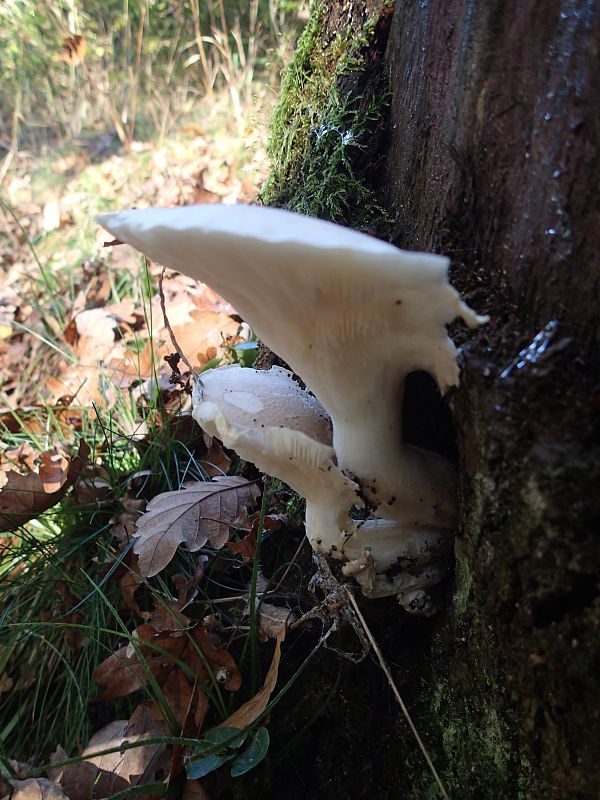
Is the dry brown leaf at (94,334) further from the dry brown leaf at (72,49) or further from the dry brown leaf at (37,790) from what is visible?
the dry brown leaf at (72,49)

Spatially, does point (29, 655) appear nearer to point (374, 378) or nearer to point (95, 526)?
point (95, 526)

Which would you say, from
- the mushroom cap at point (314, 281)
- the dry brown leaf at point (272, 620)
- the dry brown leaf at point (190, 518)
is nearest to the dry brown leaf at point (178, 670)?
the dry brown leaf at point (272, 620)

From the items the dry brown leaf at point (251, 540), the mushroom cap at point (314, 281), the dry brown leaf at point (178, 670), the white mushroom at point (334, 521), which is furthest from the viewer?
the dry brown leaf at point (251, 540)

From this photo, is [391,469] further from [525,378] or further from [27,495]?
[27,495]

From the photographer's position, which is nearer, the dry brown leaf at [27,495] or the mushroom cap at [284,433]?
the mushroom cap at [284,433]

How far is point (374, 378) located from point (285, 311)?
0.83ft

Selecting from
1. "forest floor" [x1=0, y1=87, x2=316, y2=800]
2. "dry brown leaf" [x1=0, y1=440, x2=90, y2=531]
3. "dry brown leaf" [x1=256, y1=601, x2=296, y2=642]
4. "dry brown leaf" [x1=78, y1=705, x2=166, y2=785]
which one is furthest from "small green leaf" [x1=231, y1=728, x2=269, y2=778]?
"dry brown leaf" [x1=0, y1=440, x2=90, y2=531]

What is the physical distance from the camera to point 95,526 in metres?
2.19

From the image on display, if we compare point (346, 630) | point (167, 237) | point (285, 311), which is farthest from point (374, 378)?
point (346, 630)

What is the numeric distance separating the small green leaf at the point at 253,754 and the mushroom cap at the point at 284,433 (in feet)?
1.65

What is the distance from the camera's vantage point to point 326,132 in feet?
5.55

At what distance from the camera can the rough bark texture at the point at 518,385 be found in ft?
2.81

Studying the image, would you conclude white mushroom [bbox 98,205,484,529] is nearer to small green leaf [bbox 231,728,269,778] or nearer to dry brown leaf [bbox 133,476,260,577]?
small green leaf [bbox 231,728,269,778]

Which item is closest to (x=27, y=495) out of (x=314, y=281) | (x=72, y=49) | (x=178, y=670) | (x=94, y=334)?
(x=178, y=670)
